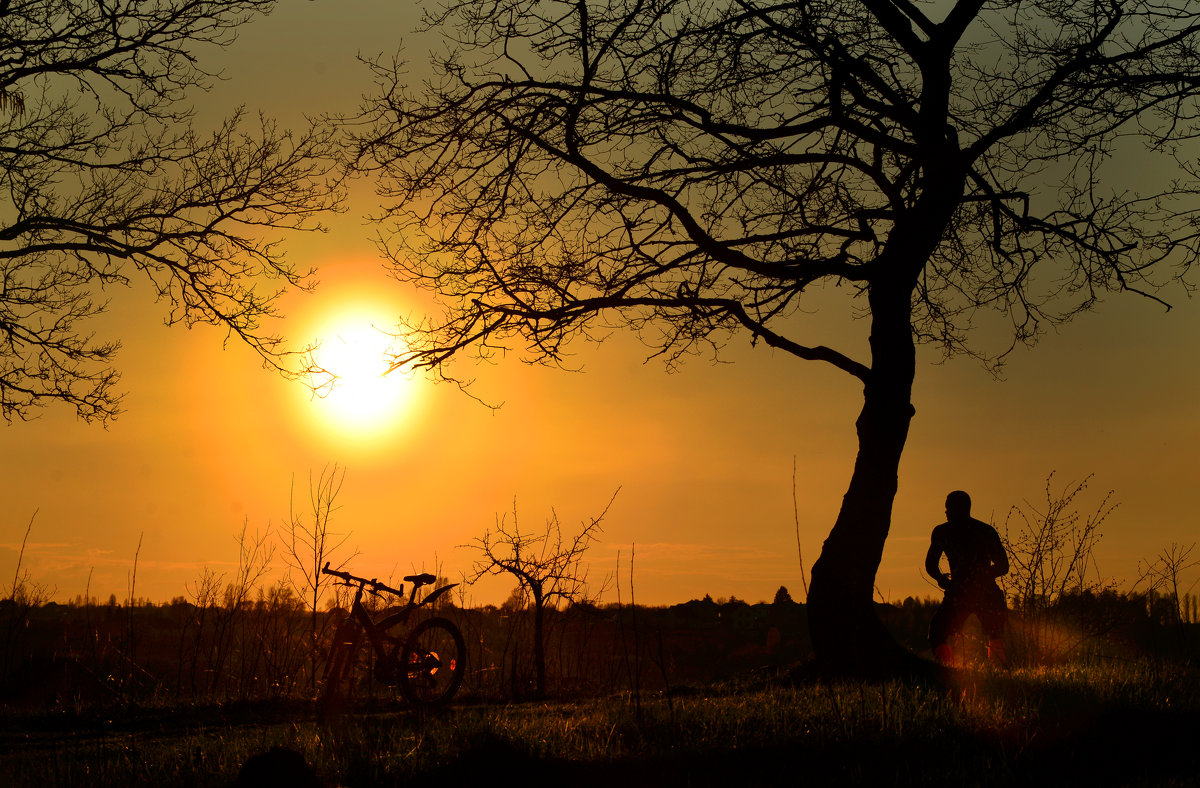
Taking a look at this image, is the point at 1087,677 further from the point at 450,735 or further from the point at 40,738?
the point at 40,738

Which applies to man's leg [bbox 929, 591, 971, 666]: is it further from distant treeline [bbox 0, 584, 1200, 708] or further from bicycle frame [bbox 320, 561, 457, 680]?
bicycle frame [bbox 320, 561, 457, 680]

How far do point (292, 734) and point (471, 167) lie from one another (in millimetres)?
6789

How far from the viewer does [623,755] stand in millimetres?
6457

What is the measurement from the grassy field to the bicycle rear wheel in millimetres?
1128

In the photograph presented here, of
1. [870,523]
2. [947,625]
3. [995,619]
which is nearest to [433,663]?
[870,523]

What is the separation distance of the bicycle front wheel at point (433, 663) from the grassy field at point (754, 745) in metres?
2.20

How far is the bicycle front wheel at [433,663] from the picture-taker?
10953mm

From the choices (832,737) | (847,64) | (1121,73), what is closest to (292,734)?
(832,737)

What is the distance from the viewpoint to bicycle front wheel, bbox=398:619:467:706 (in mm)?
10953

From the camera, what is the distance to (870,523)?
11.5 metres

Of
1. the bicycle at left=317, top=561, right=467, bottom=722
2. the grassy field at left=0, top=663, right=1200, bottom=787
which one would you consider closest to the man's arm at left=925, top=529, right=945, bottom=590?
the grassy field at left=0, top=663, right=1200, bottom=787

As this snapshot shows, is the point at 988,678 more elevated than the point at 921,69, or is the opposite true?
the point at 921,69

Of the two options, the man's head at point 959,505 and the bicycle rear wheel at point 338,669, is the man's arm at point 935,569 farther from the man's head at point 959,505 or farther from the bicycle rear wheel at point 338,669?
the bicycle rear wheel at point 338,669

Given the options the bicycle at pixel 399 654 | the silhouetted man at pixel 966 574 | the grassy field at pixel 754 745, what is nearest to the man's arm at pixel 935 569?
the silhouetted man at pixel 966 574
